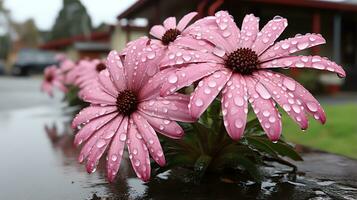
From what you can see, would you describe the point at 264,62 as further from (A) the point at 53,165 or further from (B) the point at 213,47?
(A) the point at 53,165

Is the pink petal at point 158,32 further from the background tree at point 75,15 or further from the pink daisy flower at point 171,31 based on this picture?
the background tree at point 75,15

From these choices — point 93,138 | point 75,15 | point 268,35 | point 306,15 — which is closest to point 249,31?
point 268,35

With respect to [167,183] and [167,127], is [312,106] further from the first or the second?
[167,183]

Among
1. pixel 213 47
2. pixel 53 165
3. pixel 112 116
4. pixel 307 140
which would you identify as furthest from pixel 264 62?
pixel 307 140

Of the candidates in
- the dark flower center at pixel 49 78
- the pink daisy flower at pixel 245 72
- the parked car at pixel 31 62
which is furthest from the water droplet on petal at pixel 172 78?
the parked car at pixel 31 62

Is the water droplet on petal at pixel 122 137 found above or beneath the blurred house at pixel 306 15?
beneath

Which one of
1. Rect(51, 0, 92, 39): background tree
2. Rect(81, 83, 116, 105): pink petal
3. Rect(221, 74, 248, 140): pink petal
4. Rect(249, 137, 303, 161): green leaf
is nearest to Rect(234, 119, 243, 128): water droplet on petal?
Rect(221, 74, 248, 140): pink petal
